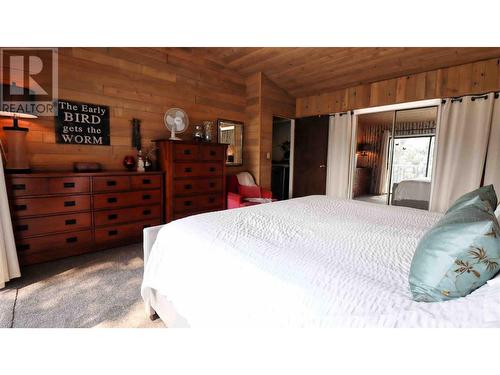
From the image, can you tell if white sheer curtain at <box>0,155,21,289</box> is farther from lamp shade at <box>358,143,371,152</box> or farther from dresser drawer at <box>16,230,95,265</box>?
lamp shade at <box>358,143,371,152</box>

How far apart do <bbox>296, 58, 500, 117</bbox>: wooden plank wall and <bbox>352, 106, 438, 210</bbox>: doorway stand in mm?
278

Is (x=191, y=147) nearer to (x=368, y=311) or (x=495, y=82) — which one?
(x=368, y=311)

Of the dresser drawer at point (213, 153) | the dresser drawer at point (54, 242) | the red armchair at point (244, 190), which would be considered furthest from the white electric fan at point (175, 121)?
the dresser drawer at point (54, 242)

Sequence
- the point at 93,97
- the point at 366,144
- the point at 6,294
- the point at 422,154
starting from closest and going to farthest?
the point at 6,294 < the point at 93,97 < the point at 422,154 < the point at 366,144

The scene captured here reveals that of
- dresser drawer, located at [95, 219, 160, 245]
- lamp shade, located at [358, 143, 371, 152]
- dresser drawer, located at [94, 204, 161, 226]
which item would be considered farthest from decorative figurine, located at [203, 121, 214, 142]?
lamp shade, located at [358, 143, 371, 152]

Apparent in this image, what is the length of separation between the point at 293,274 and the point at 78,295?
1.87 meters

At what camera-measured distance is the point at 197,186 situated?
346 centimetres

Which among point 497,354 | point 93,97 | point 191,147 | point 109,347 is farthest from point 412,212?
point 93,97

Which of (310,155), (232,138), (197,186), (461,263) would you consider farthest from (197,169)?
(461,263)

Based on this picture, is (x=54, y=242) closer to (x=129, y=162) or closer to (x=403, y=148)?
(x=129, y=162)

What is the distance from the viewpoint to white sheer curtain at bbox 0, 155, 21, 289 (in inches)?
78.9

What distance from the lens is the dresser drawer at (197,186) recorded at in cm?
327
